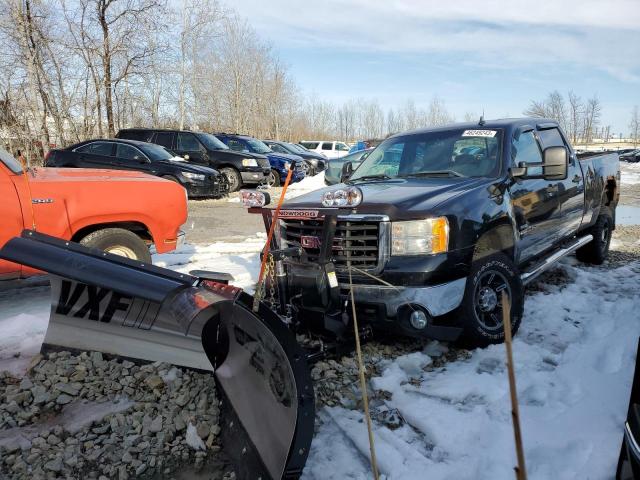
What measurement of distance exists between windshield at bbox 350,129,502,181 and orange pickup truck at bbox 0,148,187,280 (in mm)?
2140

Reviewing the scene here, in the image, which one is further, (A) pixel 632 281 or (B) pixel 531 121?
(A) pixel 632 281

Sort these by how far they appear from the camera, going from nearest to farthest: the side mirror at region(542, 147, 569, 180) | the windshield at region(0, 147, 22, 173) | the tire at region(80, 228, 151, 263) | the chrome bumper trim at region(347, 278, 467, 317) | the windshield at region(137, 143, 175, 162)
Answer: the chrome bumper trim at region(347, 278, 467, 317) < the side mirror at region(542, 147, 569, 180) < the windshield at region(0, 147, 22, 173) < the tire at region(80, 228, 151, 263) < the windshield at region(137, 143, 175, 162)

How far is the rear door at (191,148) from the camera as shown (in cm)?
1517

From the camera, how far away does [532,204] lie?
4684mm

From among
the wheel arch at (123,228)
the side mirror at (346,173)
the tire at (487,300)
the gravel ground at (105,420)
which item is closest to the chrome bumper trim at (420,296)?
the tire at (487,300)

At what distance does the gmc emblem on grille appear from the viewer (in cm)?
382

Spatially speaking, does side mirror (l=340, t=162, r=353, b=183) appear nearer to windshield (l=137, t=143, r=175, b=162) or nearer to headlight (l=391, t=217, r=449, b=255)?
headlight (l=391, t=217, r=449, b=255)

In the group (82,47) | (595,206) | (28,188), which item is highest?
(82,47)

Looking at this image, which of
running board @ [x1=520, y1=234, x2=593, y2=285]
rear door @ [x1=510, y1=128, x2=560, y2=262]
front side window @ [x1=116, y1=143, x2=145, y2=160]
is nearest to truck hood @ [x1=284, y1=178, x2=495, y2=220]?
rear door @ [x1=510, y1=128, x2=560, y2=262]

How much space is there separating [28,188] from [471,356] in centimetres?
413

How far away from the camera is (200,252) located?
25.5 feet

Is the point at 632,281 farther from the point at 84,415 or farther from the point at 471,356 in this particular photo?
the point at 84,415

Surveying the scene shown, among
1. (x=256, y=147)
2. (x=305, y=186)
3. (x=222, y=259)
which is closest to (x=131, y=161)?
(x=222, y=259)

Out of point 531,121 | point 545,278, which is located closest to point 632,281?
point 545,278
